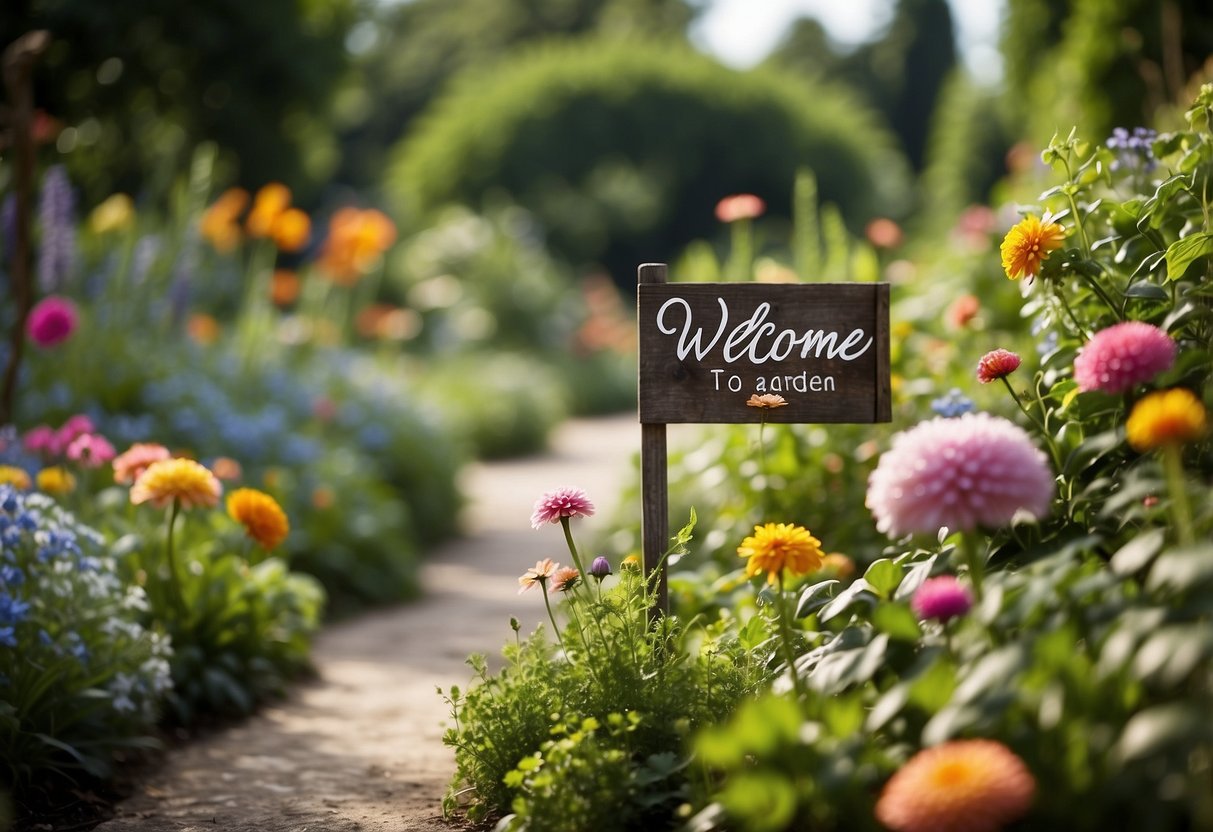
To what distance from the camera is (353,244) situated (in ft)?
22.9

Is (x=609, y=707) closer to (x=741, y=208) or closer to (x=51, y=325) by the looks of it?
(x=741, y=208)

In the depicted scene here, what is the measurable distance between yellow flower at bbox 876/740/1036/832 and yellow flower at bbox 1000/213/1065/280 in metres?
1.11

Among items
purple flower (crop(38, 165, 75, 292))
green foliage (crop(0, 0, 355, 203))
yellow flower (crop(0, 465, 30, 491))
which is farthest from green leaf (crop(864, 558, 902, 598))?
green foliage (crop(0, 0, 355, 203))

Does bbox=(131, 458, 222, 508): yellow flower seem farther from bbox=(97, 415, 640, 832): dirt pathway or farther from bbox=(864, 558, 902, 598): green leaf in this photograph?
bbox=(864, 558, 902, 598): green leaf

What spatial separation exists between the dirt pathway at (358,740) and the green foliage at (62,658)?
20cm

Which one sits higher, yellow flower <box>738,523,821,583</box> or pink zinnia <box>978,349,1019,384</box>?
pink zinnia <box>978,349,1019,384</box>

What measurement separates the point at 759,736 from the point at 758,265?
423 centimetres

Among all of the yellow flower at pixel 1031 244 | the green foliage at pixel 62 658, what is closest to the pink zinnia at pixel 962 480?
the yellow flower at pixel 1031 244

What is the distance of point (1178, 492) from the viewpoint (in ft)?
5.47

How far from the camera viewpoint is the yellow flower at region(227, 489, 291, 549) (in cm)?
340

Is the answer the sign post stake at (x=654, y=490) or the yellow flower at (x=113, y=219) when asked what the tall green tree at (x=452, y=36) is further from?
the sign post stake at (x=654, y=490)

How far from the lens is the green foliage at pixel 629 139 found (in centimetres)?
2092

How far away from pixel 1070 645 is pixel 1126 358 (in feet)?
1.76

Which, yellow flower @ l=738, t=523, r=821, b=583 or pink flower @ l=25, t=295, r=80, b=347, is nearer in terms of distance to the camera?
yellow flower @ l=738, t=523, r=821, b=583
